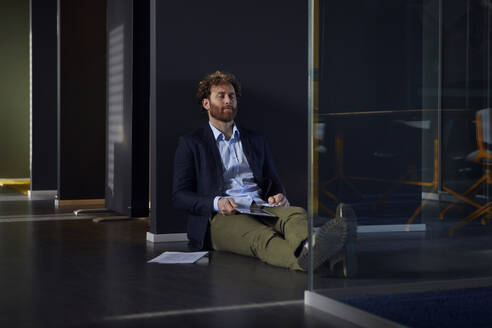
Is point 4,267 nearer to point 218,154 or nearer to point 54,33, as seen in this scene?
point 218,154

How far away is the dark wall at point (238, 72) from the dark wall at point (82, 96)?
9.49ft

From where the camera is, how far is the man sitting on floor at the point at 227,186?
3772mm

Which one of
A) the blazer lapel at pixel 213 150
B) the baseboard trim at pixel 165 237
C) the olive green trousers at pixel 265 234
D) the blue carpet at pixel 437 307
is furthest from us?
the baseboard trim at pixel 165 237

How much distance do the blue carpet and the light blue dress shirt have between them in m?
1.74

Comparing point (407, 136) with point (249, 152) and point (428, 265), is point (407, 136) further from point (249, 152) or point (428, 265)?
point (249, 152)

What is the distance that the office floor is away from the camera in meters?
2.29

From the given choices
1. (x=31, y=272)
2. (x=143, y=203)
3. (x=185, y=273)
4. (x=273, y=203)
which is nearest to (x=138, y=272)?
(x=185, y=273)

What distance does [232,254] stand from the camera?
156 inches

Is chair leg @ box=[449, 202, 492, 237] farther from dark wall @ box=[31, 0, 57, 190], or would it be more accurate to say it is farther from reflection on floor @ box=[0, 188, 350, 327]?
dark wall @ box=[31, 0, 57, 190]

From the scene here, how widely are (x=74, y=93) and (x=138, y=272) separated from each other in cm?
440

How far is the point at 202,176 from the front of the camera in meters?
4.11

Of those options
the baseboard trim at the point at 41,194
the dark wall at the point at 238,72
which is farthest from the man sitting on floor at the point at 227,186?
the baseboard trim at the point at 41,194

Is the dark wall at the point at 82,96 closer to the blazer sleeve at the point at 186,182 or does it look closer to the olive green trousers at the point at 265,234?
the blazer sleeve at the point at 186,182

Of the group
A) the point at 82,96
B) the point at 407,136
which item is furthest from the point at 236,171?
the point at 82,96
